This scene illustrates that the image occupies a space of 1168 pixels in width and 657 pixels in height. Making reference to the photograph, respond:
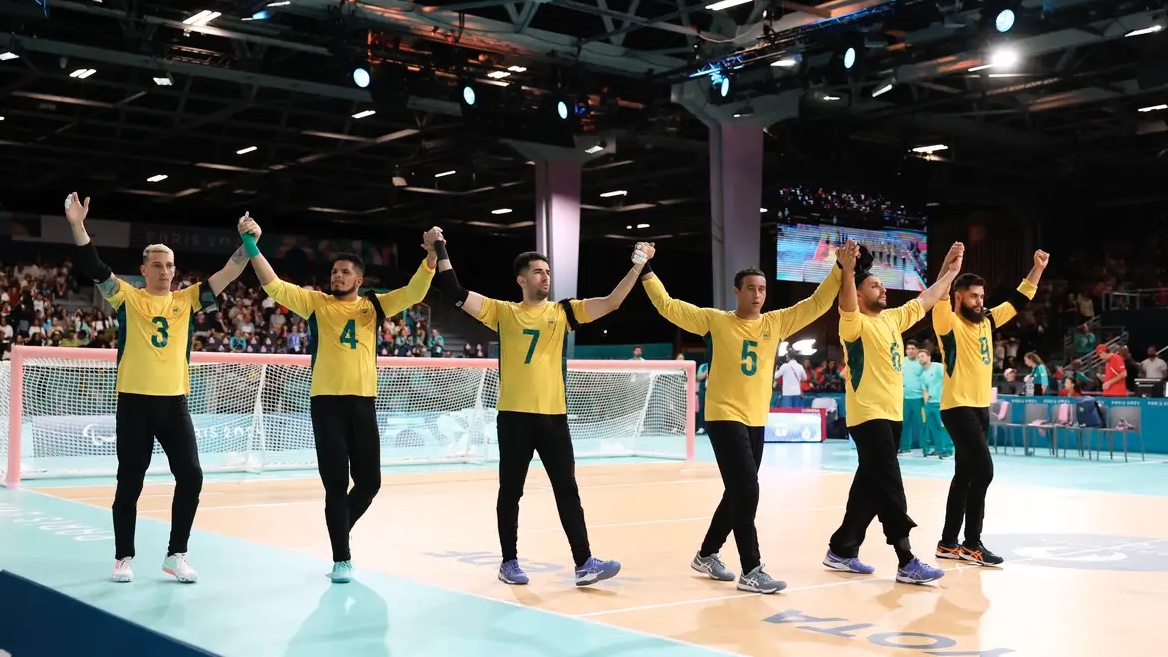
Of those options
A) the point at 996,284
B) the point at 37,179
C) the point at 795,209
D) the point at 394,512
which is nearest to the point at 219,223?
the point at 37,179

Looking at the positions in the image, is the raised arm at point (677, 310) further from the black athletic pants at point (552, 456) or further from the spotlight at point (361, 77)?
the spotlight at point (361, 77)

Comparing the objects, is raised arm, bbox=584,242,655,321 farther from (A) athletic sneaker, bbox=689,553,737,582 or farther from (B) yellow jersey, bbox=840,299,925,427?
(A) athletic sneaker, bbox=689,553,737,582

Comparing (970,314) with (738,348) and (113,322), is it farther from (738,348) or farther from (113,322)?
(113,322)

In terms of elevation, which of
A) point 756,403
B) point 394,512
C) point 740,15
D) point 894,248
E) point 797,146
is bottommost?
point 394,512

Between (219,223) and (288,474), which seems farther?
(219,223)

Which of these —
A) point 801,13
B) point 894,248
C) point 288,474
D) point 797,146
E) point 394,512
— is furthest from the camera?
point 894,248

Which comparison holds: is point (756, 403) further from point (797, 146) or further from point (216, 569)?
point (797, 146)

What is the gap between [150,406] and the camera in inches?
252

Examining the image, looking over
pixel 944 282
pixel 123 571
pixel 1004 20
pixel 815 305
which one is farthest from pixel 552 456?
pixel 1004 20

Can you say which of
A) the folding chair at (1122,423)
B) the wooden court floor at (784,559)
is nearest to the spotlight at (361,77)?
the wooden court floor at (784,559)

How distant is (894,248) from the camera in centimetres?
2566

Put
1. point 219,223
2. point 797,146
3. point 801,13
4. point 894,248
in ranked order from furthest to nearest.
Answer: point 219,223, point 894,248, point 797,146, point 801,13

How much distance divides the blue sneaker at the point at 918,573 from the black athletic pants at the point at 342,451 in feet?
10.2

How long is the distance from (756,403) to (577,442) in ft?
38.9
